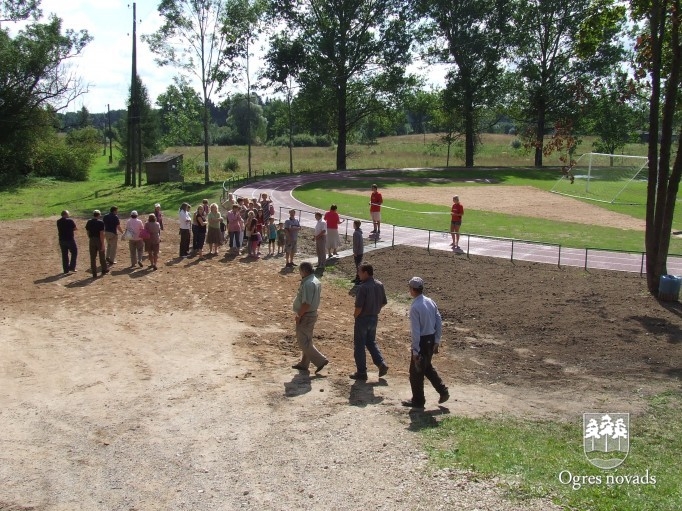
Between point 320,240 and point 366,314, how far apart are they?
9.56 meters

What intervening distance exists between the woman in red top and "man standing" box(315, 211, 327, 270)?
0.60m

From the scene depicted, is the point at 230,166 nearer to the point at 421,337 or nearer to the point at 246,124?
the point at 246,124

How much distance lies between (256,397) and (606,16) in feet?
46.9

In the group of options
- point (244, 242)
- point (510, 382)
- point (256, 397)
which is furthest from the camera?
point (244, 242)

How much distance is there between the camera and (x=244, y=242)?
893 inches

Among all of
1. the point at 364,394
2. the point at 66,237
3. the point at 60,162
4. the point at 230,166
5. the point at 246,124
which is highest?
the point at 246,124

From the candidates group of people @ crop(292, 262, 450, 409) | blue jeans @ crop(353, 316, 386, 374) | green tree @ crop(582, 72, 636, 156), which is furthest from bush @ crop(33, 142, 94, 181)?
blue jeans @ crop(353, 316, 386, 374)

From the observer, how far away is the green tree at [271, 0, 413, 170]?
52812mm

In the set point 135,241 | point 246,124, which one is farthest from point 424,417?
point 246,124

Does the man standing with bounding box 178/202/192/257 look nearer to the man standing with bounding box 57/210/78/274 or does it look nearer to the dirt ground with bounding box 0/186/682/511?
the dirt ground with bounding box 0/186/682/511

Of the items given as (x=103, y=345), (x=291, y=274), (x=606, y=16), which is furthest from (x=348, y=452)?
(x=606, y=16)

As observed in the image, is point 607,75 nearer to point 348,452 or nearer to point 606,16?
point 606,16

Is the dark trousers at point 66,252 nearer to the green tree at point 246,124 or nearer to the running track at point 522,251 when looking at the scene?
the running track at point 522,251

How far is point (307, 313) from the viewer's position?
10.0 metres
